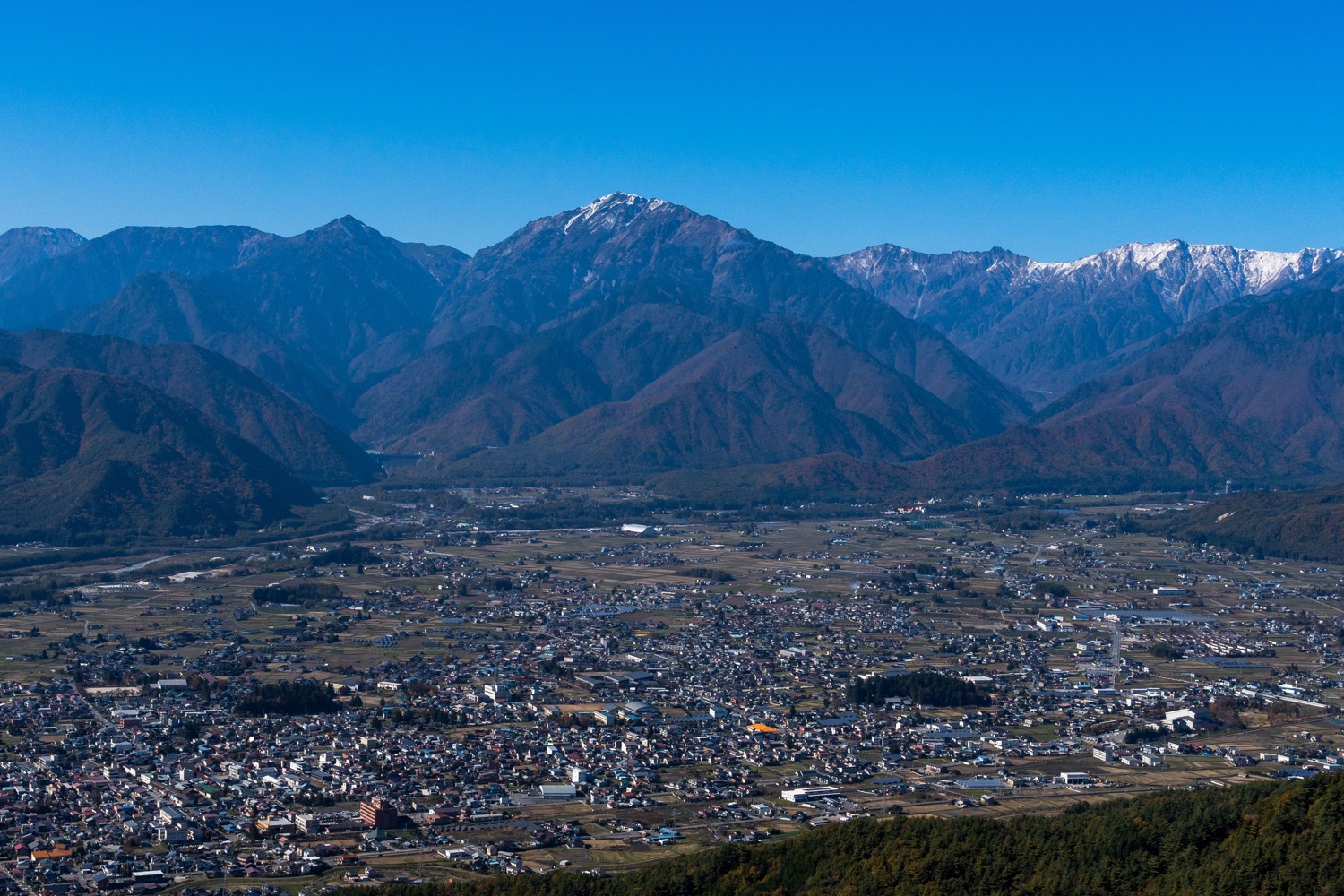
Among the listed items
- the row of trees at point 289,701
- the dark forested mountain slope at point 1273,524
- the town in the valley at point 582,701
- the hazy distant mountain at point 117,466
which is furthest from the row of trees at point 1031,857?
the hazy distant mountain at point 117,466

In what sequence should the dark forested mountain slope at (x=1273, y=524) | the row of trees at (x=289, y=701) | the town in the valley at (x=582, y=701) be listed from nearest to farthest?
1. the town in the valley at (x=582, y=701)
2. the row of trees at (x=289, y=701)
3. the dark forested mountain slope at (x=1273, y=524)

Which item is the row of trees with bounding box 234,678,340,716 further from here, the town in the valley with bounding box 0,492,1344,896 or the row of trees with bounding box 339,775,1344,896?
the row of trees with bounding box 339,775,1344,896

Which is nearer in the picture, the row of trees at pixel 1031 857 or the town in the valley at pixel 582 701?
the row of trees at pixel 1031 857

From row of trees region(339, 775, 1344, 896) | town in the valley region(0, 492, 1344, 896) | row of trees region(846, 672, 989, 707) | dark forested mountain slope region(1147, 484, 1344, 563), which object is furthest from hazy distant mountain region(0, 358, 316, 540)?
row of trees region(339, 775, 1344, 896)

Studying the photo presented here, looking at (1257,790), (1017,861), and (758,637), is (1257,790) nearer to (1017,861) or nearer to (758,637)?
(1017,861)

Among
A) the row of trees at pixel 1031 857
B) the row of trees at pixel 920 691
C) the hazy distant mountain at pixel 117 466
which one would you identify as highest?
the hazy distant mountain at pixel 117 466

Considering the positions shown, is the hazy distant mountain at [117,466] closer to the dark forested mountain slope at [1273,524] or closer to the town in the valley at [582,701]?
the town in the valley at [582,701]

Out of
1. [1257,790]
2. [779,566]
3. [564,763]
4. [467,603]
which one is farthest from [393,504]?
[1257,790]
